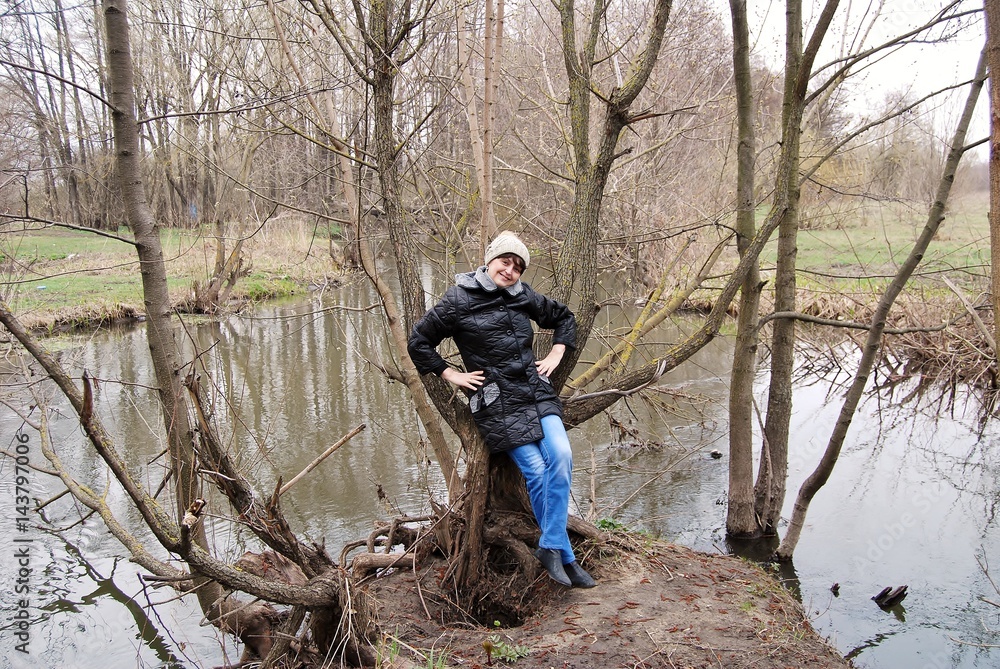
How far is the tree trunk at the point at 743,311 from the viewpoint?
17.7ft

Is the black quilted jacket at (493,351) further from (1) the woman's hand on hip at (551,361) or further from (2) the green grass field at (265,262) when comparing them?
(2) the green grass field at (265,262)

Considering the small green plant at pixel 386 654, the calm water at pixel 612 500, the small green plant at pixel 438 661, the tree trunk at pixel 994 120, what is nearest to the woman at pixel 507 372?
the small green plant at pixel 438 661

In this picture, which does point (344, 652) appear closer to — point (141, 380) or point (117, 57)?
point (117, 57)

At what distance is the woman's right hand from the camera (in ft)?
12.4

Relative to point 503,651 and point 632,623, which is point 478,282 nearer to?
point 503,651

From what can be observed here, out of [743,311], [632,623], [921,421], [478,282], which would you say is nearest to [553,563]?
[632,623]

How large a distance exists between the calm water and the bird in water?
7cm

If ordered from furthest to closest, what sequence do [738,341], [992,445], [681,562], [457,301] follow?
[992,445] → [738,341] → [681,562] → [457,301]

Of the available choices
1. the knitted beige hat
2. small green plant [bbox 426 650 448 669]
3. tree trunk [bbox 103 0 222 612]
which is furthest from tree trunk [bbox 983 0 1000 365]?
tree trunk [bbox 103 0 222 612]

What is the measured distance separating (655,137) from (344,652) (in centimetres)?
981

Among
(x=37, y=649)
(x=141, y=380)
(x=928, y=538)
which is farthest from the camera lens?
(x=141, y=380)

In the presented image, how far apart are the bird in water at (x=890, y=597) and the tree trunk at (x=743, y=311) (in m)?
1.04

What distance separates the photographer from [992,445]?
8.37 metres

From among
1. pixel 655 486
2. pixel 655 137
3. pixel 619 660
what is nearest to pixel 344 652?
pixel 619 660
